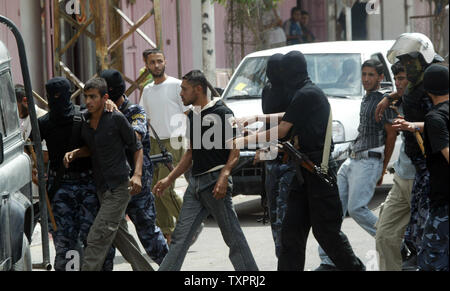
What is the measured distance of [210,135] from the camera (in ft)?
22.9

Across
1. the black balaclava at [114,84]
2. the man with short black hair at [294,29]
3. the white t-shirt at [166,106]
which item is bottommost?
the white t-shirt at [166,106]

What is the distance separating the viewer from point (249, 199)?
Answer: 506 inches

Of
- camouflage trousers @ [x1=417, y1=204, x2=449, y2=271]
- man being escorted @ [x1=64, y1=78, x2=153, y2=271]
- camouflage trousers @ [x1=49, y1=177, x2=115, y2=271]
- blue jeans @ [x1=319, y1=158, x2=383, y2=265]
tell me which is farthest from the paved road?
camouflage trousers @ [x1=417, y1=204, x2=449, y2=271]

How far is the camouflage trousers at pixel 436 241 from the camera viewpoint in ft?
18.3

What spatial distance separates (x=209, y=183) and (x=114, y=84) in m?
1.18

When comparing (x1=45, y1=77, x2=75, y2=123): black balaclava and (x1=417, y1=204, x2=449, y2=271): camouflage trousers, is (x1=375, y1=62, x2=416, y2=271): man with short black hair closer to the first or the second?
(x1=417, y1=204, x2=449, y2=271): camouflage trousers

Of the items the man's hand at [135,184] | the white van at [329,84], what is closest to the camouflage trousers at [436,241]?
the man's hand at [135,184]

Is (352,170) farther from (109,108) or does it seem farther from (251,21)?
(251,21)

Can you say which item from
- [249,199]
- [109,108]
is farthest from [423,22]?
[109,108]

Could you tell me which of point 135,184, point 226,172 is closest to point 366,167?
point 226,172

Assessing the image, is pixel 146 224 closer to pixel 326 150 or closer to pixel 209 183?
pixel 209 183

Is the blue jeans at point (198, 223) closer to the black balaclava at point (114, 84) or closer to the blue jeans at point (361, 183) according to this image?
the black balaclava at point (114, 84)

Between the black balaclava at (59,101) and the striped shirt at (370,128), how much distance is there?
7.85 ft

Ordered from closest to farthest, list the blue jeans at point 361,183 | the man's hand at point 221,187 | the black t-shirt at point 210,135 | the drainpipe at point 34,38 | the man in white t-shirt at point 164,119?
the man's hand at point 221,187, the black t-shirt at point 210,135, the blue jeans at point 361,183, the man in white t-shirt at point 164,119, the drainpipe at point 34,38
